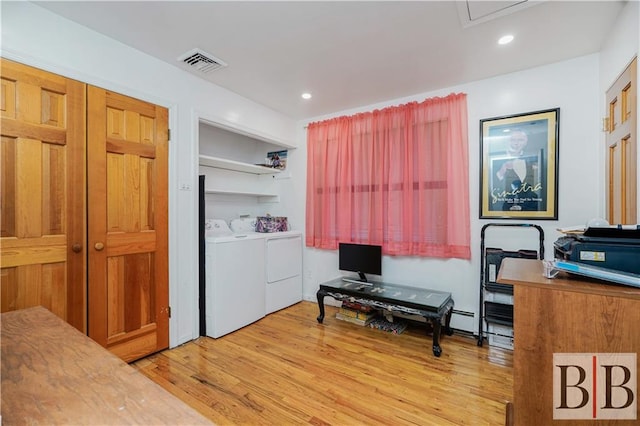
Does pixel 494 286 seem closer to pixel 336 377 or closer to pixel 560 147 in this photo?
pixel 560 147

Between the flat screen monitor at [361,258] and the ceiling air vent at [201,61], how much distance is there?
227 cm

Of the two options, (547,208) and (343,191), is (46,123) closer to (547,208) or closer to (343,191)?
(343,191)

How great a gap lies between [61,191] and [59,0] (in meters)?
1.19

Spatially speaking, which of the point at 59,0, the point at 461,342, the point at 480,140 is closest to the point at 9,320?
the point at 59,0

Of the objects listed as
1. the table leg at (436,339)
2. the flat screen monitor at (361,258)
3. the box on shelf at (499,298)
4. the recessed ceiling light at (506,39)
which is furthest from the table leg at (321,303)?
the recessed ceiling light at (506,39)

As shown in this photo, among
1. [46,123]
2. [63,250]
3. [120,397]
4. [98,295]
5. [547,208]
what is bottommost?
[98,295]

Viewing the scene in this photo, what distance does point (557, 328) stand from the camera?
1086 millimetres

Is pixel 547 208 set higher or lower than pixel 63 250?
higher

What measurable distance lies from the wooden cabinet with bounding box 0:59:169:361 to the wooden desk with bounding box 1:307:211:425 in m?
1.08

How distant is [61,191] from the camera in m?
1.92

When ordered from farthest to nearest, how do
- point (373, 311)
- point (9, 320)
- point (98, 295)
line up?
point (373, 311), point (98, 295), point (9, 320)

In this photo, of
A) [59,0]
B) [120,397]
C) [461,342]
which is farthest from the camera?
[461,342]

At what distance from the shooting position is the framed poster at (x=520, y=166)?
250 cm

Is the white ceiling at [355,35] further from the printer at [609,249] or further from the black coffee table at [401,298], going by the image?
the black coffee table at [401,298]
